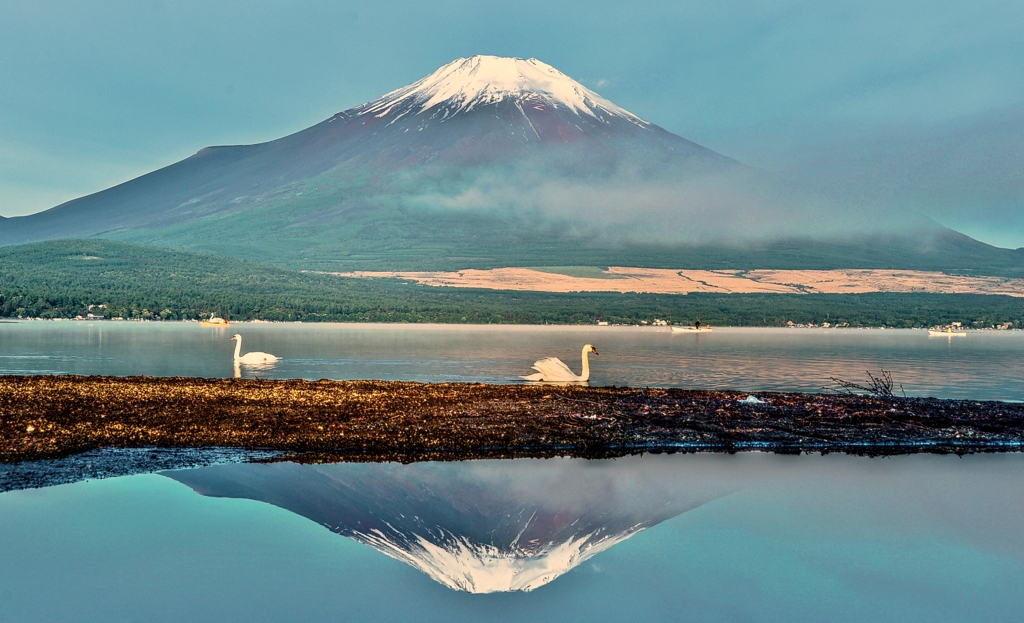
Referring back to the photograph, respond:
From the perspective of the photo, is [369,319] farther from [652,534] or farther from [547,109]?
[547,109]

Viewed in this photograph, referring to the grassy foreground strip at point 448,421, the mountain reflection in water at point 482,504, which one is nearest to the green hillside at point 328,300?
the grassy foreground strip at point 448,421

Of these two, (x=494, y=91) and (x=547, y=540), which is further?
(x=494, y=91)

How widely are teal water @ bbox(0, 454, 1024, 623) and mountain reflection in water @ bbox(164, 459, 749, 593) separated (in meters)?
0.03

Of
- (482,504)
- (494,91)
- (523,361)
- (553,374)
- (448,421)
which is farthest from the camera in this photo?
(494,91)

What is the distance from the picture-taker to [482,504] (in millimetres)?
7758

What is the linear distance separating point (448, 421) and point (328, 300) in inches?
2455

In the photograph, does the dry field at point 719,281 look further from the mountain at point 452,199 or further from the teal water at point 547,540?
the teal water at point 547,540

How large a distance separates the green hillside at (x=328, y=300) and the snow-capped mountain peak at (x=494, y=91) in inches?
3132

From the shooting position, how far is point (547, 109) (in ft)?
540

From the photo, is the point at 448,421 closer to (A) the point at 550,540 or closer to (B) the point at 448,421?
(B) the point at 448,421

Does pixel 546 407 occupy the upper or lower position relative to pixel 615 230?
lower

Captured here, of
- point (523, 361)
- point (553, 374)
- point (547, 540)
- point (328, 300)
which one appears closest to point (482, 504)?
point (547, 540)

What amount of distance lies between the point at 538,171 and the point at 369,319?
82.5 metres

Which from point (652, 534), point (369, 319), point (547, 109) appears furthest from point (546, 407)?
point (547, 109)
